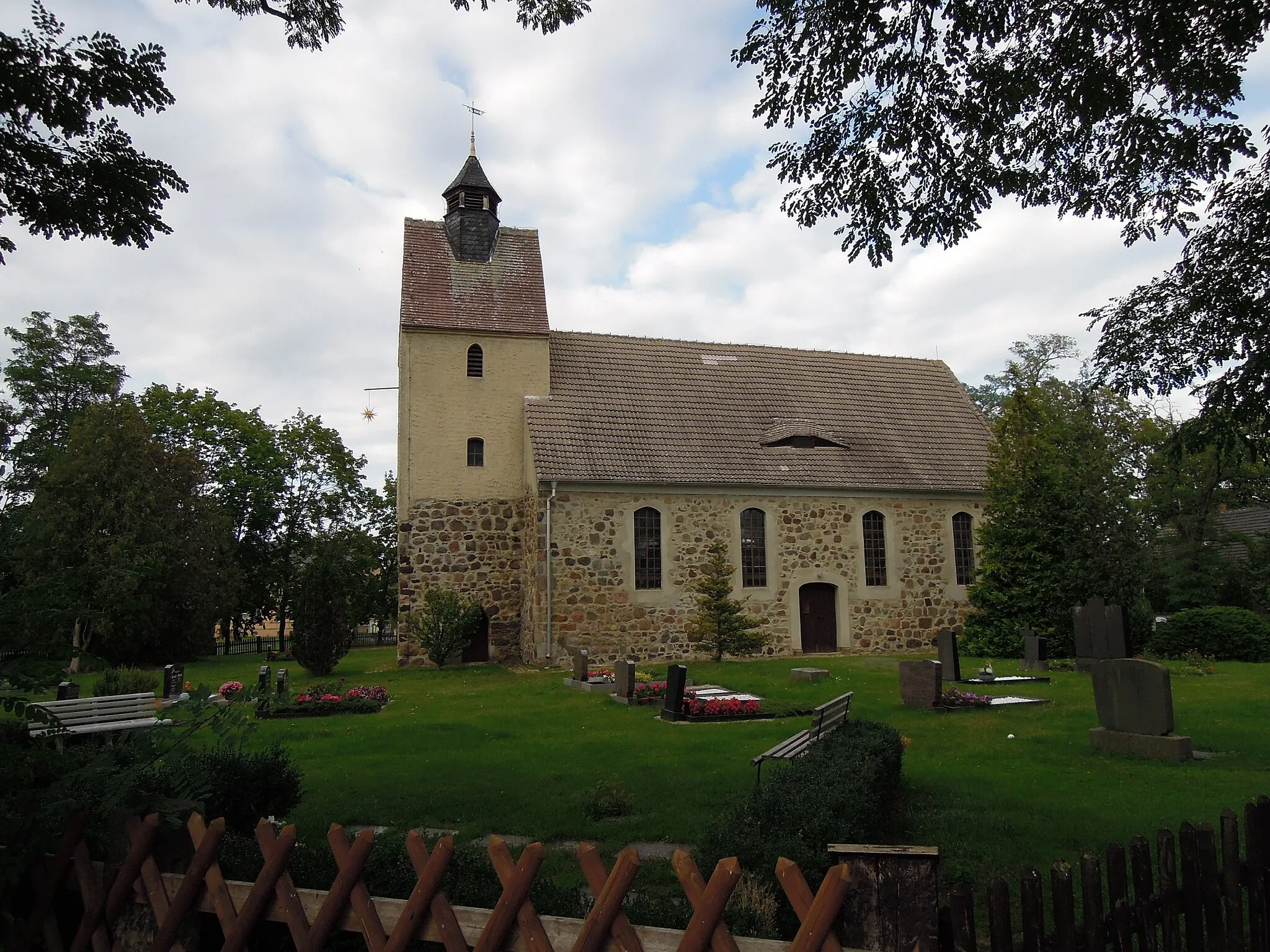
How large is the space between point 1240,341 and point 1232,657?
17889 mm

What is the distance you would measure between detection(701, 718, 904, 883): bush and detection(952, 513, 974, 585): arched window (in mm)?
19116

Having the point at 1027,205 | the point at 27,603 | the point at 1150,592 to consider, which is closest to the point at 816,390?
the point at 1150,592

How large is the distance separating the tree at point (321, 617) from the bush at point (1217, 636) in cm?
2068

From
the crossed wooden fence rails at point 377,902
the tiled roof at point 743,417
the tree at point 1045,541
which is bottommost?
the crossed wooden fence rails at point 377,902

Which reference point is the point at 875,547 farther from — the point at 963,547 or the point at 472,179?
the point at 472,179

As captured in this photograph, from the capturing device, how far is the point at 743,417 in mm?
25438

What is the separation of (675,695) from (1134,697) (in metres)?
6.15

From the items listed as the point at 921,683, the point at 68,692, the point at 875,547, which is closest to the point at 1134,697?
the point at 921,683

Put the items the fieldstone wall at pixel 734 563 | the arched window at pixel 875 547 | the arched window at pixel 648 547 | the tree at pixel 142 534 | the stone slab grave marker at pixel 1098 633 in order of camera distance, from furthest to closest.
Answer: the tree at pixel 142 534, the arched window at pixel 875 547, the arched window at pixel 648 547, the fieldstone wall at pixel 734 563, the stone slab grave marker at pixel 1098 633

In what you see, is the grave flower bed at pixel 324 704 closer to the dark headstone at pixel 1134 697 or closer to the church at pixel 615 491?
the church at pixel 615 491

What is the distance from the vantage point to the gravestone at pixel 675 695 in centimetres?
1279

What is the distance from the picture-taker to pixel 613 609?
72.0ft

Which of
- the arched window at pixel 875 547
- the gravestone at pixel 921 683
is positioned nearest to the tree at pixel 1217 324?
the gravestone at pixel 921 683

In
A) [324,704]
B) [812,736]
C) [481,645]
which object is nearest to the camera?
[812,736]
